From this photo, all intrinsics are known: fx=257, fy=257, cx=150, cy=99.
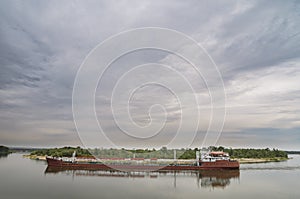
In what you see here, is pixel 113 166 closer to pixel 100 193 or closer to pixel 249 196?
pixel 100 193

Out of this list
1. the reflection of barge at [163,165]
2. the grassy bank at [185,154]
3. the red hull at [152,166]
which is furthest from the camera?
the grassy bank at [185,154]

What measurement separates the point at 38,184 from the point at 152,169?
10.7m

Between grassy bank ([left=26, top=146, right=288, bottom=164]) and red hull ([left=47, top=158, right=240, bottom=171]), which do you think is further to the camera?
grassy bank ([left=26, top=146, right=288, bottom=164])

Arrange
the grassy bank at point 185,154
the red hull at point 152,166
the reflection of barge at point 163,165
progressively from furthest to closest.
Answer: the grassy bank at point 185,154 < the reflection of barge at point 163,165 < the red hull at point 152,166

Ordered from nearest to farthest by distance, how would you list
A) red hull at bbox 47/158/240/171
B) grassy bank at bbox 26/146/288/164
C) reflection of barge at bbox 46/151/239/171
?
red hull at bbox 47/158/240/171
reflection of barge at bbox 46/151/239/171
grassy bank at bbox 26/146/288/164

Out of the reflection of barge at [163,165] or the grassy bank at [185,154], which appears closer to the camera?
the reflection of barge at [163,165]

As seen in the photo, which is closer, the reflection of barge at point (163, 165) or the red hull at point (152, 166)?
the red hull at point (152, 166)

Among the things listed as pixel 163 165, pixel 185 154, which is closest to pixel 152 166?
pixel 163 165

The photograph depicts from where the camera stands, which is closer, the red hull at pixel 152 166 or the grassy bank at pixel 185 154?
the red hull at pixel 152 166

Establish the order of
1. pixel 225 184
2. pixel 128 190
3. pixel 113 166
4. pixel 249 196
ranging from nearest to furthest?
pixel 249 196, pixel 128 190, pixel 225 184, pixel 113 166

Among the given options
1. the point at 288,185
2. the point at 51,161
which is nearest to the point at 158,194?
the point at 288,185

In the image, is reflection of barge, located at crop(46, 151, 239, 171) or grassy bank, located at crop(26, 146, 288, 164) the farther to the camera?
Result: grassy bank, located at crop(26, 146, 288, 164)

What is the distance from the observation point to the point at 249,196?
38.3ft

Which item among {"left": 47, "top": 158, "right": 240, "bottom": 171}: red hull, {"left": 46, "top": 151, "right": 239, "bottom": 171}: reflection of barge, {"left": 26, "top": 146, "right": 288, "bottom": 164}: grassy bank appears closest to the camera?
{"left": 47, "top": 158, "right": 240, "bottom": 171}: red hull
